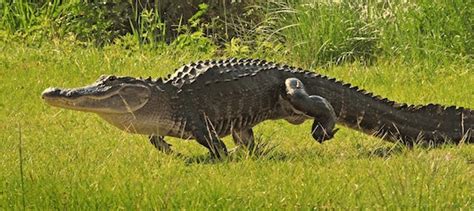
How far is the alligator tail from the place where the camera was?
280 inches

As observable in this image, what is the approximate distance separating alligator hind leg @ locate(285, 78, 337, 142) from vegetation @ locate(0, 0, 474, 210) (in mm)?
140

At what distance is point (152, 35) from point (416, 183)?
6.94 m

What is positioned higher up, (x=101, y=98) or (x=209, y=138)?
(x=101, y=98)

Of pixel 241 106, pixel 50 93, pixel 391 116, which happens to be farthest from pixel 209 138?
pixel 391 116

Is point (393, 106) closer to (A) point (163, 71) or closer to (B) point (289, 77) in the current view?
(B) point (289, 77)

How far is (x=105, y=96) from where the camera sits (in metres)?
6.46

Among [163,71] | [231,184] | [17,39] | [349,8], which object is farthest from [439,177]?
[17,39]

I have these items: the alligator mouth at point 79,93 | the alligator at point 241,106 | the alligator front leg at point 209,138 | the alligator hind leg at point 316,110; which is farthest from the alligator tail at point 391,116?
the alligator mouth at point 79,93

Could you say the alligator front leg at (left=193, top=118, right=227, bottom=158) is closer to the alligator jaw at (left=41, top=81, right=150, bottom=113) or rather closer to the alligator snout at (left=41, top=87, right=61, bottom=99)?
A: the alligator jaw at (left=41, top=81, right=150, bottom=113)

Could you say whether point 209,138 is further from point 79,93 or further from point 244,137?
point 79,93

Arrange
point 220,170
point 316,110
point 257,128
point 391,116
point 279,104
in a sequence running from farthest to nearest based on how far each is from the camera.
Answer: point 257,128 < point 391,116 < point 279,104 < point 316,110 < point 220,170

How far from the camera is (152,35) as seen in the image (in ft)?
39.4

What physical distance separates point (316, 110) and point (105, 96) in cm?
128

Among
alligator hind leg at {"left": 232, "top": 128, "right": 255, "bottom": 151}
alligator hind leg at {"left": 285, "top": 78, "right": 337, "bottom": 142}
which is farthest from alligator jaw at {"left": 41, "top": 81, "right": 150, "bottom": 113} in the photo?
alligator hind leg at {"left": 285, "top": 78, "right": 337, "bottom": 142}
